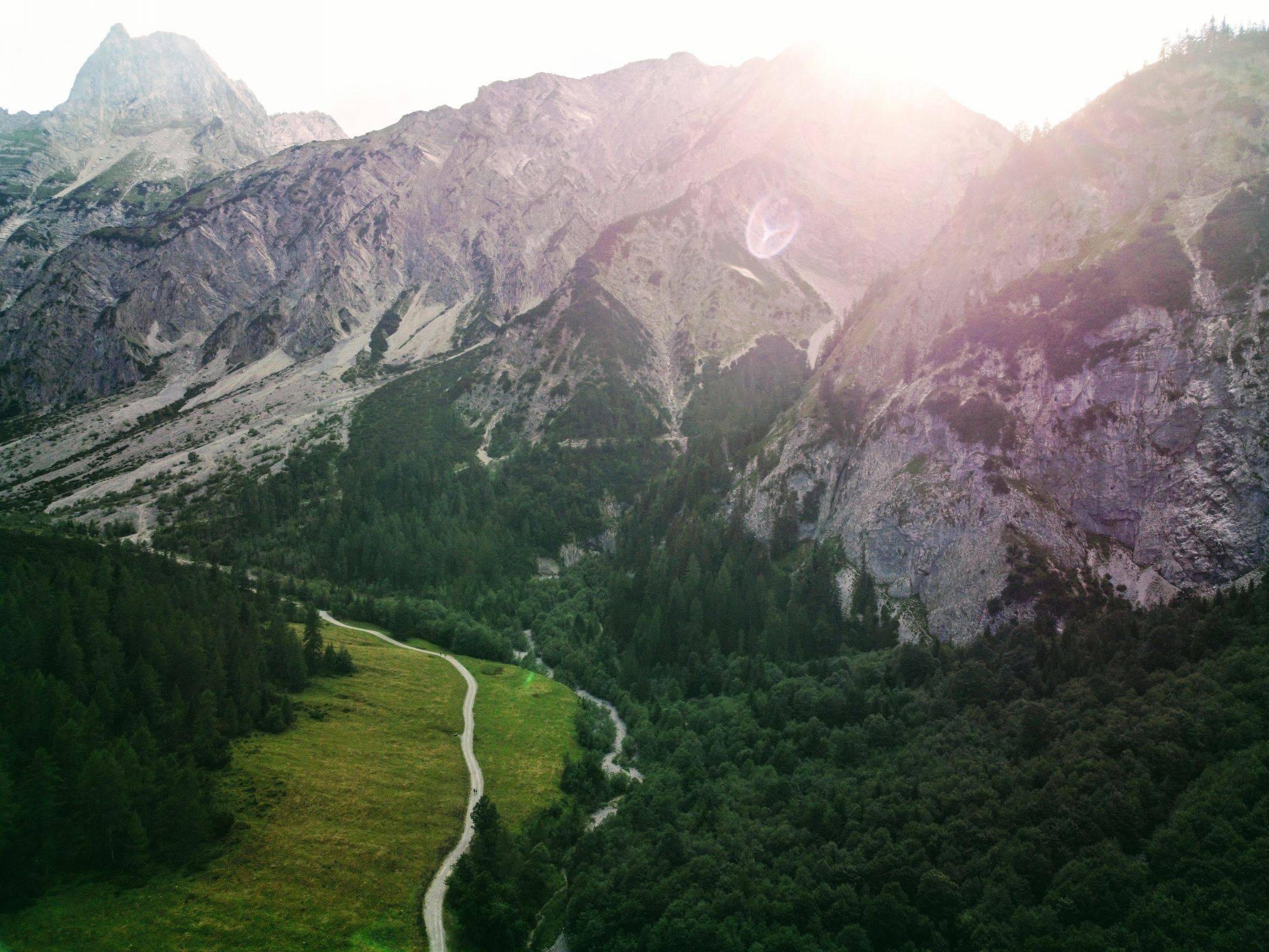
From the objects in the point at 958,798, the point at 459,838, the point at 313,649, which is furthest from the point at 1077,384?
the point at 313,649

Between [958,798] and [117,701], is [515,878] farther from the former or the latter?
[117,701]

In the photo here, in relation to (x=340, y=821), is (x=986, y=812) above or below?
below

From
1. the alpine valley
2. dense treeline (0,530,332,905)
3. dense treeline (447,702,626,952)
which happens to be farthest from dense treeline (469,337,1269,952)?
dense treeline (0,530,332,905)

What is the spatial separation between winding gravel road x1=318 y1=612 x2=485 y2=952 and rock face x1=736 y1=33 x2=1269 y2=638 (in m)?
63.4

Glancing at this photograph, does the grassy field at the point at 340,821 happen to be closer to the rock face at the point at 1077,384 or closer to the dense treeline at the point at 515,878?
the dense treeline at the point at 515,878

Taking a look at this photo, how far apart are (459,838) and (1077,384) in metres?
102

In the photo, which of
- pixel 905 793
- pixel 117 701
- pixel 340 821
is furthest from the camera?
pixel 117 701

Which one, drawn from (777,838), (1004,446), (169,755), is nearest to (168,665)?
(169,755)

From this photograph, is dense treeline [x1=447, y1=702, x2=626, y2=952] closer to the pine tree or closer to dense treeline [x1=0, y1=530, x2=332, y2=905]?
dense treeline [x1=0, y1=530, x2=332, y2=905]

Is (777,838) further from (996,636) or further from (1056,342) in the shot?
(1056,342)

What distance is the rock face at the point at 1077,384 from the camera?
327 ft

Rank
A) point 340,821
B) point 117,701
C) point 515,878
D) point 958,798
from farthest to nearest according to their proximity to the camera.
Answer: point 117,701 → point 340,821 → point 515,878 → point 958,798

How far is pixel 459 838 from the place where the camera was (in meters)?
77.4

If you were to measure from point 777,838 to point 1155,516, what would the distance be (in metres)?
66.7
